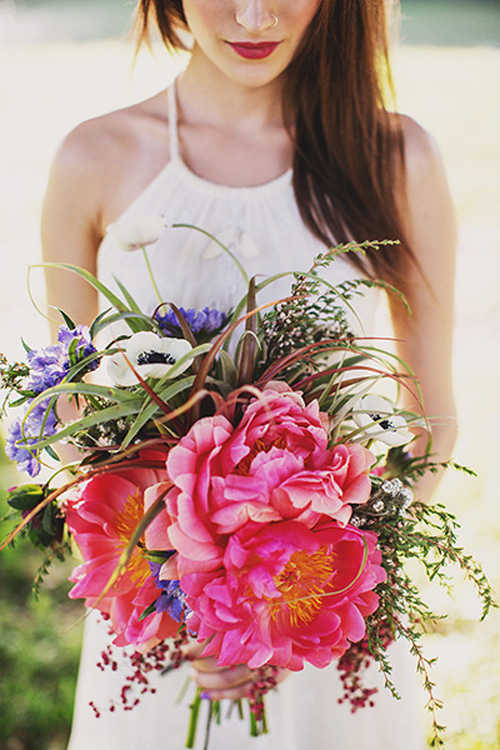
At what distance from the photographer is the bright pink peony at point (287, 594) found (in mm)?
663

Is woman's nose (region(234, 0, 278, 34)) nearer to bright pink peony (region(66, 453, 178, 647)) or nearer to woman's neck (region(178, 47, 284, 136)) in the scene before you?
woman's neck (region(178, 47, 284, 136))

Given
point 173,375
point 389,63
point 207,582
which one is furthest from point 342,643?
point 389,63

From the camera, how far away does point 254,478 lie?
0.66 meters

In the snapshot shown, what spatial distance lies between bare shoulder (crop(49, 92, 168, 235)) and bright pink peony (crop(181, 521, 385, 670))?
2.29 ft

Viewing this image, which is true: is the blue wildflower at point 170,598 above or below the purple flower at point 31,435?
below

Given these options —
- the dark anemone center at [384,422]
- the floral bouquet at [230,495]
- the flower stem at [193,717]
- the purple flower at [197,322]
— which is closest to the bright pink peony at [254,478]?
the floral bouquet at [230,495]

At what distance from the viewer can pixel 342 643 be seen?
0.74 m

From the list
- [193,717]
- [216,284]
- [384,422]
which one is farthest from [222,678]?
[216,284]

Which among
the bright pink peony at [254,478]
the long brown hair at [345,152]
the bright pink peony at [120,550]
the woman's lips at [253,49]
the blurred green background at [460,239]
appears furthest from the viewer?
the blurred green background at [460,239]

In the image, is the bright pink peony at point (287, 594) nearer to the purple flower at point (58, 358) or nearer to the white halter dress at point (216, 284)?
the purple flower at point (58, 358)

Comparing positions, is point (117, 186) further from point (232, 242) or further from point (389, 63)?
point (389, 63)

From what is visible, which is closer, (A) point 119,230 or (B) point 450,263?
(A) point 119,230

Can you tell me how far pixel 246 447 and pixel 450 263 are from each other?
71 centimetres

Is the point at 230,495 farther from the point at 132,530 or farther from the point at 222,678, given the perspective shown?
the point at 222,678
